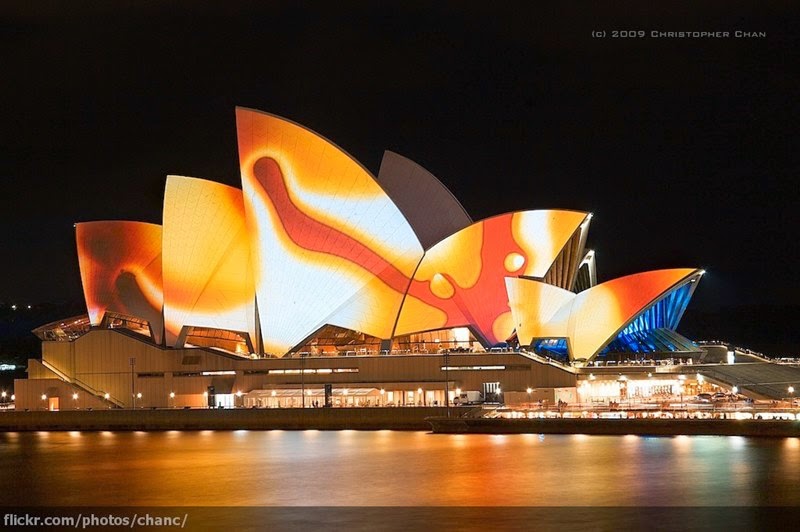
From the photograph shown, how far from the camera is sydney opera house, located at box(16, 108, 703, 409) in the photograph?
5650 centimetres

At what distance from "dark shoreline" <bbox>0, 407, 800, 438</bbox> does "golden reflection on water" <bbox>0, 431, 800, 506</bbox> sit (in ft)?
4.96

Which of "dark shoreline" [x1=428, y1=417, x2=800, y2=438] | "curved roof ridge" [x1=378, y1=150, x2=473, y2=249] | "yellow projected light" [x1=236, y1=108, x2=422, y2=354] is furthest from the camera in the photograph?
"curved roof ridge" [x1=378, y1=150, x2=473, y2=249]

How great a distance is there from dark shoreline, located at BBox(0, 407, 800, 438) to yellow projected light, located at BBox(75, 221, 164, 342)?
5530 mm

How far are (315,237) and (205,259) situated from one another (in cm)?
594

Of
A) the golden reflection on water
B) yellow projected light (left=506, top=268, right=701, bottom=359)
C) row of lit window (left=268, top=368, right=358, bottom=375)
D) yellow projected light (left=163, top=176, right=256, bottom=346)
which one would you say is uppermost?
yellow projected light (left=163, top=176, right=256, bottom=346)

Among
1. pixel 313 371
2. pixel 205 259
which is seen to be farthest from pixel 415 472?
pixel 205 259

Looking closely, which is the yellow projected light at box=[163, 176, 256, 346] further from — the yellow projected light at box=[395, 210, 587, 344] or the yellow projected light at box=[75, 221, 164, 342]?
the yellow projected light at box=[395, 210, 587, 344]

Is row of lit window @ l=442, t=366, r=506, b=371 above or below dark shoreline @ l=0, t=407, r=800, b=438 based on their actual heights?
above

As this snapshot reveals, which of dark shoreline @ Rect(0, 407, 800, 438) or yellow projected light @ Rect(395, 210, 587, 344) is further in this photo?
yellow projected light @ Rect(395, 210, 587, 344)

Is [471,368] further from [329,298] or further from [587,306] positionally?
[329,298]

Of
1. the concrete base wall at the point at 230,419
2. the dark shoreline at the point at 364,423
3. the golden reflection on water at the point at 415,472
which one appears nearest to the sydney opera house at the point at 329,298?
the concrete base wall at the point at 230,419

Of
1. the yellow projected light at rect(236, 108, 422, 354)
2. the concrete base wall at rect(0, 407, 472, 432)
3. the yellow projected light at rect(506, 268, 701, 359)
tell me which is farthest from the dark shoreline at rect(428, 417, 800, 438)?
the yellow projected light at rect(236, 108, 422, 354)

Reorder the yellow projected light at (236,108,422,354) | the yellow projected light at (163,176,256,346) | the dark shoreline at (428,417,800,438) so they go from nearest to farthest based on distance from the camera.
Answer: the dark shoreline at (428,417,800,438)
the yellow projected light at (236,108,422,354)
the yellow projected light at (163,176,256,346)

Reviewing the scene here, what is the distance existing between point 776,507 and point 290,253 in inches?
1329
